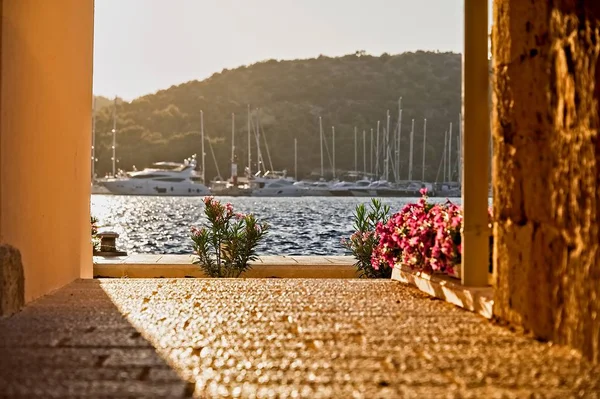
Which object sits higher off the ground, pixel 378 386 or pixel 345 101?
pixel 345 101

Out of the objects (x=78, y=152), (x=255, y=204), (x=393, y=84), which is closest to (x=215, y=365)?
(x=78, y=152)

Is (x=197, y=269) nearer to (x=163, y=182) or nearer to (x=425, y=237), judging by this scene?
(x=425, y=237)

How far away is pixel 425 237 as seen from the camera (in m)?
4.79

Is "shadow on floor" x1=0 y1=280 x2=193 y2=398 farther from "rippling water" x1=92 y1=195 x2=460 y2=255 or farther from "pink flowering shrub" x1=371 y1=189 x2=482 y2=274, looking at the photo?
"rippling water" x1=92 y1=195 x2=460 y2=255

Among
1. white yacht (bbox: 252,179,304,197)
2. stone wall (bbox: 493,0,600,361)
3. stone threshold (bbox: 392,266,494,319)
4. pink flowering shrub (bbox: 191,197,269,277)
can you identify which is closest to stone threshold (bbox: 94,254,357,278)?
pink flowering shrub (bbox: 191,197,269,277)

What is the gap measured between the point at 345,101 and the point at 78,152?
2230 inches

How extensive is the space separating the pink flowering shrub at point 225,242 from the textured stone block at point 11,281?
13.2 feet

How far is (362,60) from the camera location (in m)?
61.3

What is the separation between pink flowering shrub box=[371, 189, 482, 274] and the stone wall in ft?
4.03

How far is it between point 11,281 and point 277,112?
58.3 m

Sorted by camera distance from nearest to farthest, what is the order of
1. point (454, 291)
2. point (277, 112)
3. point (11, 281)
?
point (11, 281)
point (454, 291)
point (277, 112)

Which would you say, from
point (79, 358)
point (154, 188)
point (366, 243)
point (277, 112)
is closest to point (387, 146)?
point (277, 112)

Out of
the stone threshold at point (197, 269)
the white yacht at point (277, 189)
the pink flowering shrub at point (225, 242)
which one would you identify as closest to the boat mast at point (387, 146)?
the white yacht at point (277, 189)

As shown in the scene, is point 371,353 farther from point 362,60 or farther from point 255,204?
point 362,60
